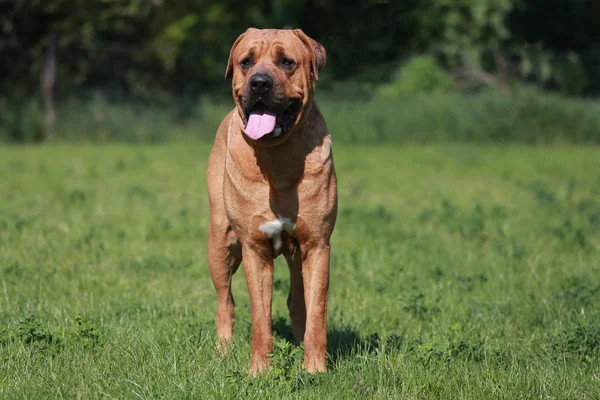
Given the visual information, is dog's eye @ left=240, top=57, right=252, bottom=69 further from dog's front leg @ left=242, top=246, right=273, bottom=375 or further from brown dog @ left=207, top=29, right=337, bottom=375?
dog's front leg @ left=242, top=246, right=273, bottom=375

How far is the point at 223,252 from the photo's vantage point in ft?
16.8

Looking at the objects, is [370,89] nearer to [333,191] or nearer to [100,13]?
[100,13]

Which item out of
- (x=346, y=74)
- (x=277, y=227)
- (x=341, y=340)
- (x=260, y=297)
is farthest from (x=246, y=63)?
(x=346, y=74)

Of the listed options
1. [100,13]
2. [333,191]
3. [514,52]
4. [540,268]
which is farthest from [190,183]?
[514,52]

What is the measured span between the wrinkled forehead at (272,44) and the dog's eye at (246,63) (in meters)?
0.04

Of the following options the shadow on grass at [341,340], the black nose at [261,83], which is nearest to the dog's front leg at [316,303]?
the shadow on grass at [341,340]

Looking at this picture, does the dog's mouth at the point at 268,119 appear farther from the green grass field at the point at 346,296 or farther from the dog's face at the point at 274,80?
the green grass field at the point at 346,296

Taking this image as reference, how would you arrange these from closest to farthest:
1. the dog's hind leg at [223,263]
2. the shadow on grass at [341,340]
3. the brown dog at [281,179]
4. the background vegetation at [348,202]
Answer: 1. the brown dog at [281,179]
2. the background vegetation at [348,202]
3. the shadow on grass at [341,340]
4. the dog's hind leg at [223,263]

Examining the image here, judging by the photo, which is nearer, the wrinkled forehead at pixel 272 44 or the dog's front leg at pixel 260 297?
the wrinkled forehead at pixel 272 44

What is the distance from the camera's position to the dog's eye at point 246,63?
433 cm

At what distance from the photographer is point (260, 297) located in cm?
443

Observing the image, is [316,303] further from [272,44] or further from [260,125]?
[272,44]

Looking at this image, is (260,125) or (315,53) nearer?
(260,125)

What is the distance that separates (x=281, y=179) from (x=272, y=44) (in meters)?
0.71
